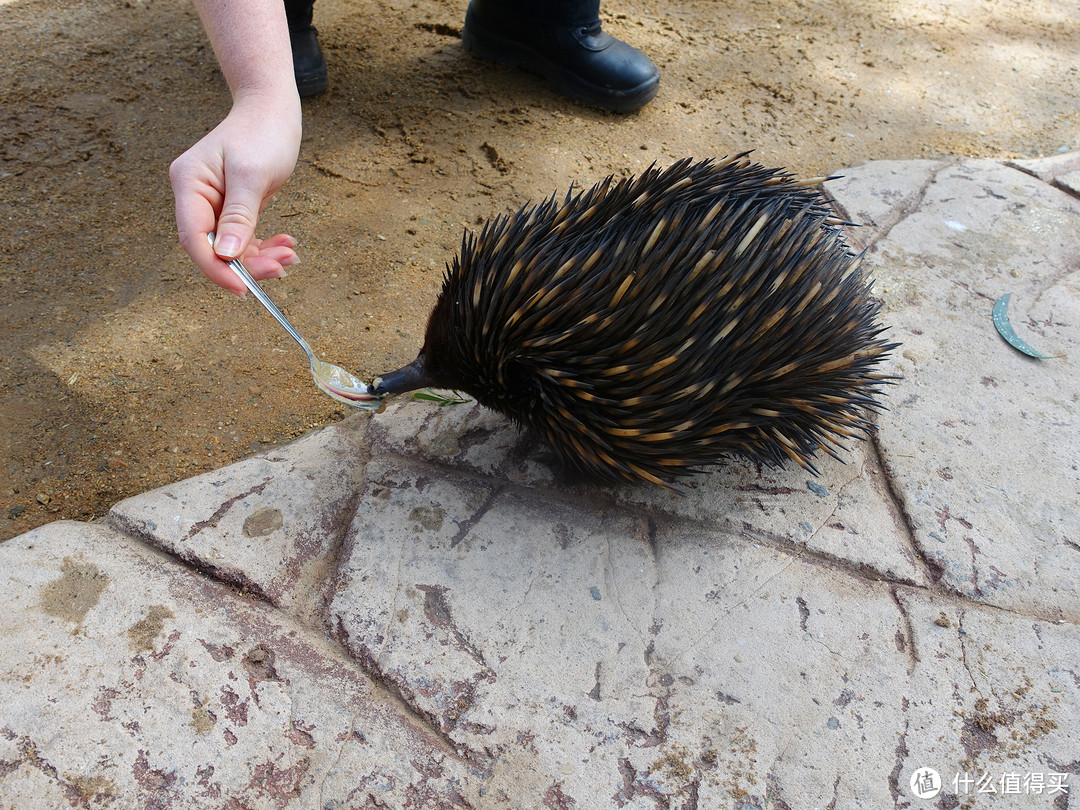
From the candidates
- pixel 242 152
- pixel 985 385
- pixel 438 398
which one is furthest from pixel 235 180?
pixel 985 385

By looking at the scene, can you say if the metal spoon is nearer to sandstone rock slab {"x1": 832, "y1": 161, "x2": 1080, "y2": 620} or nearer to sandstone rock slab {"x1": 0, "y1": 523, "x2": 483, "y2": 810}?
sandstone rock slab {"x1": 0, "y1": 523, "x2": 483, "y2": 810}

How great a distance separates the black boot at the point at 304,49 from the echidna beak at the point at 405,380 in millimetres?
1882

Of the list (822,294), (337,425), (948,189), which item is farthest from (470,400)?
(948,189)

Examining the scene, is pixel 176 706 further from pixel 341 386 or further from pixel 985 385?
pixel 985 385

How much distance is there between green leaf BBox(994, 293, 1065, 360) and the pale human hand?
6.49 feet

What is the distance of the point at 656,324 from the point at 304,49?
2270 mm

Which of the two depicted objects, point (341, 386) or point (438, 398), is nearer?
point (341, 386)

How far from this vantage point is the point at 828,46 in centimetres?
395

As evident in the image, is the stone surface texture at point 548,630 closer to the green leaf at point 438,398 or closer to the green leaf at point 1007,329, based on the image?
the green leaf at point 438,398

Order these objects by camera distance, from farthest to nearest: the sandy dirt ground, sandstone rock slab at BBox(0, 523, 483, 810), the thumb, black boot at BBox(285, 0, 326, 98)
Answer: black boot at BBox(285, 0, 326, 98)
the sandy dirt ground
the thumb
sandstone rock slab at BBox(0, 523, 483, 810)

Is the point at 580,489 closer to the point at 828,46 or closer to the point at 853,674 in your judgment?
the point at 853,674

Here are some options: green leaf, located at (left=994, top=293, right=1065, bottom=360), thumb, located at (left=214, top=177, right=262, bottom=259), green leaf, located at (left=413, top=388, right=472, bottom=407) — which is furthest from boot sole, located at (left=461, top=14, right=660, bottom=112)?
thumb, located at (left=214, top=177, right=262, bottom=259)

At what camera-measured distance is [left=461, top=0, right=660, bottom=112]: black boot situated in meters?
3.24

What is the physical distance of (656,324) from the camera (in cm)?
154
